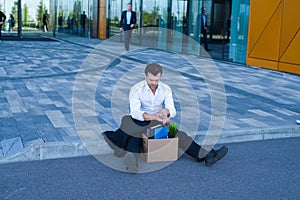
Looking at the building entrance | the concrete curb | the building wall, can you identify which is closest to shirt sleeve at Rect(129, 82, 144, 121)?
the concrete curb

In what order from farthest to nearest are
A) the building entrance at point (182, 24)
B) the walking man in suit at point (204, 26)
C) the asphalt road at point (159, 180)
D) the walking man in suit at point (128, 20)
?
1. the walking man in suit at point (204, 26)
2. the walking man in suit at point (128, 20)
3. the building entrance at point (182, 24)
4. the asphalt road at point (159, 180)

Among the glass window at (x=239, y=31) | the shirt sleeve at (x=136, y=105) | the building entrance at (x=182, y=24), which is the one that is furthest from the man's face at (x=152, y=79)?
the building entrance at (x=182, y=24)

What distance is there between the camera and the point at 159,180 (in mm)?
4383

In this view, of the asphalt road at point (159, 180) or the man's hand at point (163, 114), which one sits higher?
the man's hand at point (163, 114)

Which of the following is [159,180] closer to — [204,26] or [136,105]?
[136,105]

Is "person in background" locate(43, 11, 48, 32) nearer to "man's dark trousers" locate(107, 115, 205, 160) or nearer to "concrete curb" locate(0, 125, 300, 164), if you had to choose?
"concrete curb" locate(0, 125, 300, 164)

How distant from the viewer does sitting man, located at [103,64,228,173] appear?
475cm

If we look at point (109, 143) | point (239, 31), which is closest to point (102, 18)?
point (239, 31)

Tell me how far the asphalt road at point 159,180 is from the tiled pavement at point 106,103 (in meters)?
0.41

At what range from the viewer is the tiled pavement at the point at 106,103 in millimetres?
5480

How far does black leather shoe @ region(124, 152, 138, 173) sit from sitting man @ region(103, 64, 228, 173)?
65mm

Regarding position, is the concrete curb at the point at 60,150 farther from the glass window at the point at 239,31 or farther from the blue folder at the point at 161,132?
the glass window at the point at 239,31

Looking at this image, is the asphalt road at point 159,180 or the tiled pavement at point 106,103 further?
the tiled pavement at point 106,103

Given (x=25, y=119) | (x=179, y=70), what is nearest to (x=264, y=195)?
(x=25, y=119)
